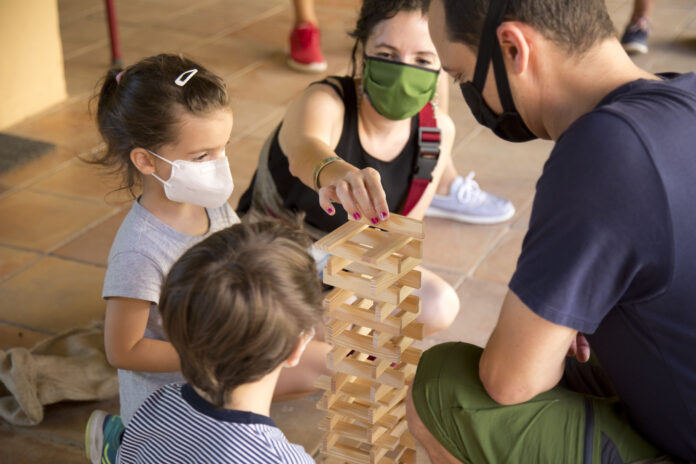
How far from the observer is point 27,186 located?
10.7ft

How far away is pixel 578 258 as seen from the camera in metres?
1.22

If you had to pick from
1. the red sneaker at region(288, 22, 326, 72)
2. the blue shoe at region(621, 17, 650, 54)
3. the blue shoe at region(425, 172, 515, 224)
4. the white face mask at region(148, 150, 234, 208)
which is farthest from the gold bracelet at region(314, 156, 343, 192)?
the blue shoe at region(621, 17, 650, 54)

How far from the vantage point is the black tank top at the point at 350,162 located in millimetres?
2115

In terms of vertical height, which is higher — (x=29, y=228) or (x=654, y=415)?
(x=654, y=415)

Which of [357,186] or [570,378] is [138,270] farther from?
[570,378]

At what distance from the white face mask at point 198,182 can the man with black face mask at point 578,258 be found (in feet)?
1.88

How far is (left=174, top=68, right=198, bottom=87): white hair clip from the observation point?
1.71 m

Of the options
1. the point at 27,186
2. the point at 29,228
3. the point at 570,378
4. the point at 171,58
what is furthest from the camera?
the point at 27,186

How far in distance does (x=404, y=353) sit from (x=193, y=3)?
14.9 feet

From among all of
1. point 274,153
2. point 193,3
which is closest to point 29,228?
point 274,153

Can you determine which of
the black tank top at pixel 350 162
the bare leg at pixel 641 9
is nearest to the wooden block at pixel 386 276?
the black tank top at pixel 350 162

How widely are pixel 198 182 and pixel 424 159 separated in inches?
28.9

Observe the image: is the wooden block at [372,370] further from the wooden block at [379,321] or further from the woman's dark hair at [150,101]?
the woman's dark hair at [150,101]

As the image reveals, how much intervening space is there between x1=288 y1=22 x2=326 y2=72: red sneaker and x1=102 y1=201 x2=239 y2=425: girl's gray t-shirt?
2.82 m
